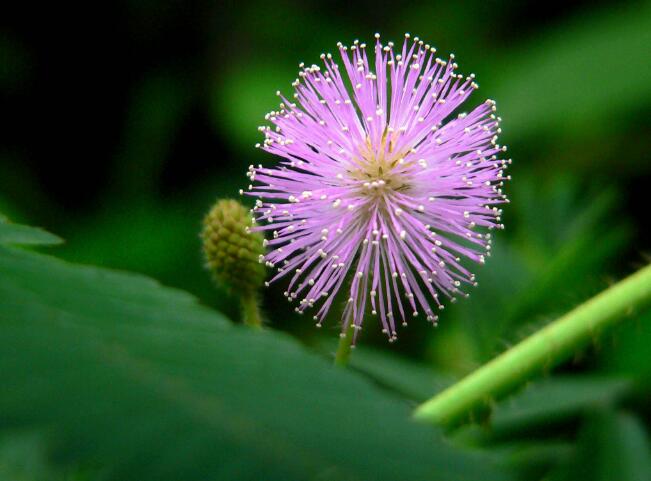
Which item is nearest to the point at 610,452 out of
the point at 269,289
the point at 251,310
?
the point at 251,310

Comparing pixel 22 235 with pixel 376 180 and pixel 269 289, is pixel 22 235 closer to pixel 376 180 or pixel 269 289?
pixel 376 180

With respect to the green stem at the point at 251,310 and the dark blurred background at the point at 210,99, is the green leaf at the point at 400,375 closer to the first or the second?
the green stem at the point at 251,310

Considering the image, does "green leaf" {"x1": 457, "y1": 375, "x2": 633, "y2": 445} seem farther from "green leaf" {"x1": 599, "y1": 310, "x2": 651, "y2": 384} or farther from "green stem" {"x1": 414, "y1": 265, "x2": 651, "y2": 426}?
"green stem" {"x1": 414, "y1": 265, "x2": 651, "y2": 426}

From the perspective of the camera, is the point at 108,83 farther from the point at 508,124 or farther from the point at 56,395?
the point at 56,395

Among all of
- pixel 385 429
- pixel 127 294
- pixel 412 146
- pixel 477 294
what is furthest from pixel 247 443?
pixel 477 294

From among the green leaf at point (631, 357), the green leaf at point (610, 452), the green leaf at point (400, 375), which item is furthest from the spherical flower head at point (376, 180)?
the green leaf at point (631, 357)
